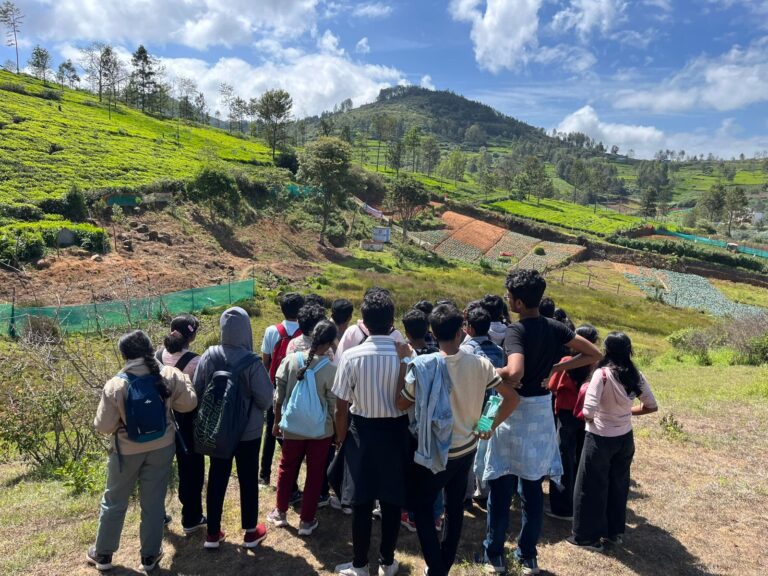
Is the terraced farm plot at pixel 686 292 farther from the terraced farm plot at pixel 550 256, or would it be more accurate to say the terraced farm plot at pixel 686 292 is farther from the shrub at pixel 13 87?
the shrub at pixel 13 87

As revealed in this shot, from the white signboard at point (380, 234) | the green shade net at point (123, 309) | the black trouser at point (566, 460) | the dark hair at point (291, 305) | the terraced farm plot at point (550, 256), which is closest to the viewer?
the black trouser at point (566, 460)

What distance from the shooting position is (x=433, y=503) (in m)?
3.10

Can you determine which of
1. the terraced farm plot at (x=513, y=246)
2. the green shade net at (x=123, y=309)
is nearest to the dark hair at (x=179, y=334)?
the green shade net at (x=123, y=309)

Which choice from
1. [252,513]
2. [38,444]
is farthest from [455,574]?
[38,444]

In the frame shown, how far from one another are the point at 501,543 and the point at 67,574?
2.95m

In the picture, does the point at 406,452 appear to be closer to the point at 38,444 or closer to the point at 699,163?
the point at 38,444

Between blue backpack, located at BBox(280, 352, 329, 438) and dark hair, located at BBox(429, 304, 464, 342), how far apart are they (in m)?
0.99

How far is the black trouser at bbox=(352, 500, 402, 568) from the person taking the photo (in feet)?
10.1

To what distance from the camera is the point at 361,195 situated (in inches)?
1970

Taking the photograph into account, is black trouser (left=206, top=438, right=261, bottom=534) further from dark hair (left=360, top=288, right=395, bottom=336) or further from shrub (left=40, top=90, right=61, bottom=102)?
shrub (left=40, top=90, right=61, bottom=102)

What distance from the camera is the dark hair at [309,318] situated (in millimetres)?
3779

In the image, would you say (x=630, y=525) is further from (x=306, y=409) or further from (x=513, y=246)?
(x=513, y=246)

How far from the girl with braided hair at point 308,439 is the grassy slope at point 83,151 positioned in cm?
2254

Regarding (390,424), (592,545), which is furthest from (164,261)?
(592,545)
